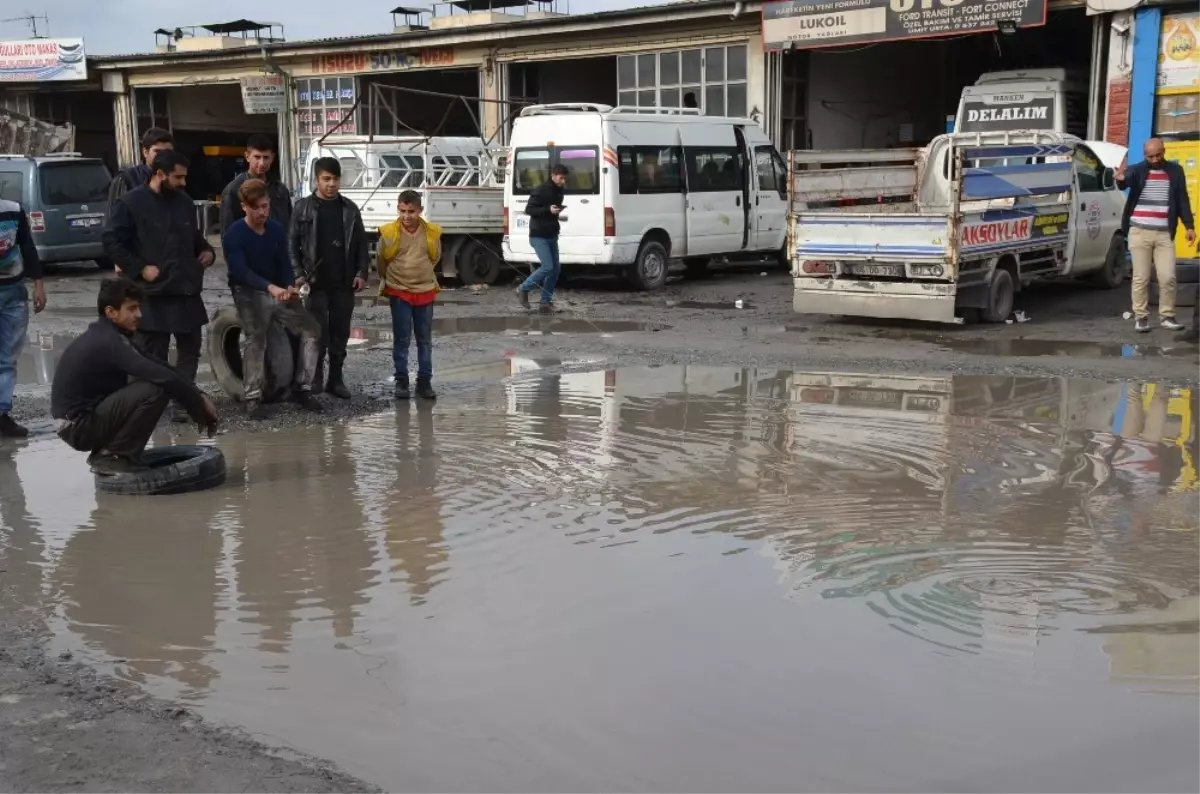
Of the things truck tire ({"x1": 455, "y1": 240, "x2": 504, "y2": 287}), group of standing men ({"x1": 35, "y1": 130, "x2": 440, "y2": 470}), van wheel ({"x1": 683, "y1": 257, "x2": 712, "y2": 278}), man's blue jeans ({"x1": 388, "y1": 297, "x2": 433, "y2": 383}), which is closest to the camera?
group of standing men ({"x1": 35, "y1": 130, "x2": 440, "y2": 470})

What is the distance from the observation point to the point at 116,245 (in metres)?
7.68

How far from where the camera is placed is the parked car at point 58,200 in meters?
19.9

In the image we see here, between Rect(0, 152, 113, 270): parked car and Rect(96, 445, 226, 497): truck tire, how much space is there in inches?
574

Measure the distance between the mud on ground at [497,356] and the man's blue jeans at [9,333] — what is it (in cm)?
72

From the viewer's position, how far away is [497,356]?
11.4 metres

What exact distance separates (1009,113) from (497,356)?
12.1m

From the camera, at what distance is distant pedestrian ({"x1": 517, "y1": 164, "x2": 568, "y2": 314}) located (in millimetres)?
14523

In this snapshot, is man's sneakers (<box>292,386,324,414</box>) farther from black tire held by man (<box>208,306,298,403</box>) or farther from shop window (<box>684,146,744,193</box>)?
shop window (<box>684,146,744,193</box>)

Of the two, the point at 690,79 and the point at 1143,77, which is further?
the point at 690,79

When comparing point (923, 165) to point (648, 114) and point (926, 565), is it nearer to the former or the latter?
point (648, 114)

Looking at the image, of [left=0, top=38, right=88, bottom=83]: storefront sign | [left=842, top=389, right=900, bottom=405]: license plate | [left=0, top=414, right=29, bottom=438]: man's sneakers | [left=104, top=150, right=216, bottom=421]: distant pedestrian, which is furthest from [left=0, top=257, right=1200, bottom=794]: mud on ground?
[left=0, top=38, right=88, bottom=83]: storefront sign

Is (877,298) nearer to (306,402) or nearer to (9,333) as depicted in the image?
(306,402)

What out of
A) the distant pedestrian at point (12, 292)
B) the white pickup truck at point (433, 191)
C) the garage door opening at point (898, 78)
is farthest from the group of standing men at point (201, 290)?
the garage door opening at point (898, 78)

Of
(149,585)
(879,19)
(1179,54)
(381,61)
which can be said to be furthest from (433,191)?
(149,585)
